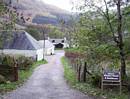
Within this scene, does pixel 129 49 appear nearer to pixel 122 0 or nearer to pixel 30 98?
pixel 122 0

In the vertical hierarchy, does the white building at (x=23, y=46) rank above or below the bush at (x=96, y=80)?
above

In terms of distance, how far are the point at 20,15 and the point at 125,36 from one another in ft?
27.6

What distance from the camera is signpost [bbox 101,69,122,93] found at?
63.5ft

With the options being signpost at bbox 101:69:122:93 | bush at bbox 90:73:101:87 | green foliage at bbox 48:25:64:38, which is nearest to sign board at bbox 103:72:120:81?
signpost at bbox 101:69:122:93

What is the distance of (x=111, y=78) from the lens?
19547 millimetres

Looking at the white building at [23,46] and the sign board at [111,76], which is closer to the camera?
the sign board at [111,76]

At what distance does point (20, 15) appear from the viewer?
15.5m

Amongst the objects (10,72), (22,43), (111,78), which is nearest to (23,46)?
(22,43)

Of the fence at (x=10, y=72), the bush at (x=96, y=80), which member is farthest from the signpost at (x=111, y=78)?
the fence at (x=10, y=72)

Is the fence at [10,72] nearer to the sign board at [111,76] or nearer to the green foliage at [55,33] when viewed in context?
the sign board at [111,76]

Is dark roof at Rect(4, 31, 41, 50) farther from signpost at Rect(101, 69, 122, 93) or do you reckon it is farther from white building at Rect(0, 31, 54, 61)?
signpost at Rect(101, 69, 122, 93)

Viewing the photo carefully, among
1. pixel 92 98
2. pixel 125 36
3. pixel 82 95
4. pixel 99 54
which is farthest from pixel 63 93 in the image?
pixel 125 36

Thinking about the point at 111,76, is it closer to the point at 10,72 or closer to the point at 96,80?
the point at 96,80

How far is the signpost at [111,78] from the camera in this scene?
19.4 meters
